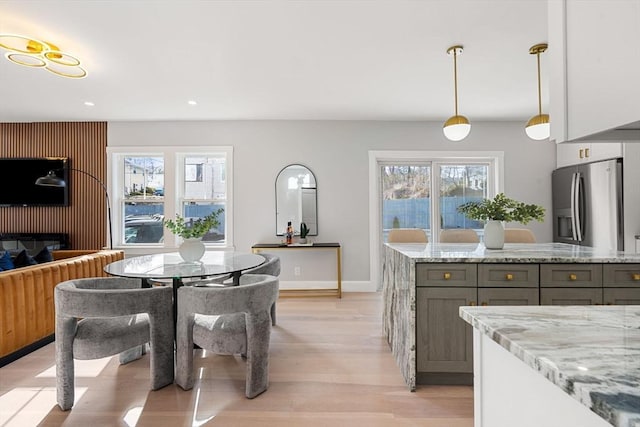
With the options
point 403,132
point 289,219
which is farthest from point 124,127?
point 403,132

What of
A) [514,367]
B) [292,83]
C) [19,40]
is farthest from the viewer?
[292,83]

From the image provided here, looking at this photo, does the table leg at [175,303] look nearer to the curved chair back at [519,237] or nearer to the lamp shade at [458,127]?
the lamp shade at [458,127]

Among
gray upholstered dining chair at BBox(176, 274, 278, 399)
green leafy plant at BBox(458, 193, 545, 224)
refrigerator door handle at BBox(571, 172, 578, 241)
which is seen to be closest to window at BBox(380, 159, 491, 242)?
refrigerator door handle at BBox(571, 172, 578, 241)

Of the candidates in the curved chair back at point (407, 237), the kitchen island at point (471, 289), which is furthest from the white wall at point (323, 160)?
the kitchen island at point (471, 289)

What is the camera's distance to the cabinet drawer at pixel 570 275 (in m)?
2.02

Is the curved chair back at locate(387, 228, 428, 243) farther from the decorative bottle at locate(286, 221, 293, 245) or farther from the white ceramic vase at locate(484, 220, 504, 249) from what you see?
the decorative bottle at locate(286, 221, 293, 245)

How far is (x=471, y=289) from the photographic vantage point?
211cm

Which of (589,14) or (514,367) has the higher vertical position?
(589,14)

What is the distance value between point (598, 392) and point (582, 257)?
75.4 inches

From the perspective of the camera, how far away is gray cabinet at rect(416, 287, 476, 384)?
83.6 inches

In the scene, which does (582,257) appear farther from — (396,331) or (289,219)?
(289,219)

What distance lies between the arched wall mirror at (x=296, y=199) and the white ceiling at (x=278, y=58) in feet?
2.77

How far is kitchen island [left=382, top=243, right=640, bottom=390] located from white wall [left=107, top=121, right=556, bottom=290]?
2562 millimetres

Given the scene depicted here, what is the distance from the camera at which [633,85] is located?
535mm
